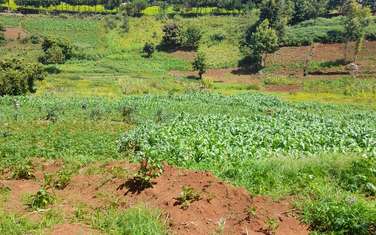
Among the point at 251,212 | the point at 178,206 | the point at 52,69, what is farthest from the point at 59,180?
the point at 52,69

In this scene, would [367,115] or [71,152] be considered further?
[367,115]

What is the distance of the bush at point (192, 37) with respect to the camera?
306 feet

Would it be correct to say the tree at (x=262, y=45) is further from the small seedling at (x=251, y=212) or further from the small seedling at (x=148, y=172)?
the small seedling at (x=251, y=212)

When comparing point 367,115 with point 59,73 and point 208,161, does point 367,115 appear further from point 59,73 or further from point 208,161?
point 59,73

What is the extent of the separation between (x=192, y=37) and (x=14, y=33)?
3957 centimetres

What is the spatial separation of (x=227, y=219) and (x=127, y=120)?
21700 mm

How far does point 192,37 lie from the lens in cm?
9356

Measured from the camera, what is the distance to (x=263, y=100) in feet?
157

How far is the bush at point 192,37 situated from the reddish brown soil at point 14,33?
3560 cm

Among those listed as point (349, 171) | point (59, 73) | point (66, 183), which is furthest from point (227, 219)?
point (59, 73)

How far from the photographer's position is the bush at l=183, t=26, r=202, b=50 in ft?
306

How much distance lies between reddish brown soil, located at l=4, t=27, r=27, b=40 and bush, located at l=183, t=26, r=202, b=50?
35.6m

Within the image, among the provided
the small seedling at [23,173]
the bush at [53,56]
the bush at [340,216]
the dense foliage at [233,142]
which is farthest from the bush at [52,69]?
the bush at [340,216]

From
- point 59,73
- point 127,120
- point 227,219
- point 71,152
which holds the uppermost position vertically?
point 227,219
